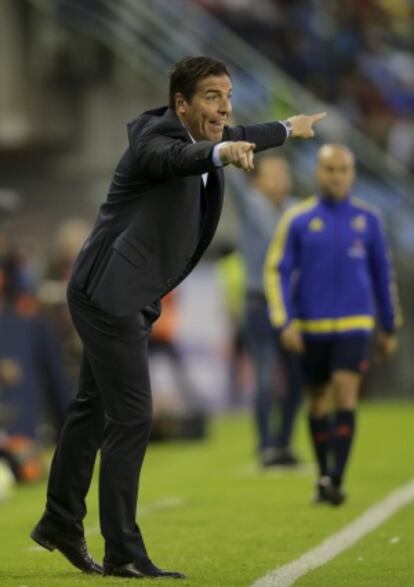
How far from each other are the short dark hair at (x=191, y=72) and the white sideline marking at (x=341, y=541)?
1814 mm

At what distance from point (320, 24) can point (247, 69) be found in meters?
6.30

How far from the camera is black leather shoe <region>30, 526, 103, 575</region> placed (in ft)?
25.6

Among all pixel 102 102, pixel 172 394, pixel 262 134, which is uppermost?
pixel 102 102

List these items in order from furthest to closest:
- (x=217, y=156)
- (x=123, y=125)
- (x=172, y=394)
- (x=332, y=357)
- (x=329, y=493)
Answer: (x=123, y=125) < (x=172, y=394) < (x=332, y=357) < (x=329, y=493) < (x=217, y=156)

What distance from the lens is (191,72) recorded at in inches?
290

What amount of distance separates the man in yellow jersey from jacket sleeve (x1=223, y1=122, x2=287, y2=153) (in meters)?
4.02

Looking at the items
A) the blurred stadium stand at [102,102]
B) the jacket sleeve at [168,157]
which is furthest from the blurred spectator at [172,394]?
the jacket sleeve at [168,157]

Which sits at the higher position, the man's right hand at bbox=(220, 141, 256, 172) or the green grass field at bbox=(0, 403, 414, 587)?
the man's right hand at bbox=(220, 141, 256, 172)

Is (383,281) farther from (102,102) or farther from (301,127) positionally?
(102,102)

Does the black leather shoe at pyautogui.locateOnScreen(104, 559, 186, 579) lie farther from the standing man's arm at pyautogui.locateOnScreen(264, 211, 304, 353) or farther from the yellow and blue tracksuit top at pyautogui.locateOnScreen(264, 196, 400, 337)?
the standing man's arm at pyautogui.locateOnScreen(264, 211, 304, 353)

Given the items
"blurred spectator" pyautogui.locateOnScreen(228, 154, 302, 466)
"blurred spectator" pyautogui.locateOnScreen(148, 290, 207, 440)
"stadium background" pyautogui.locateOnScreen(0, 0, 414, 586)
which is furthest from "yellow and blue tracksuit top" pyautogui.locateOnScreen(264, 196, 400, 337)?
"stadium background" pyautogui.locateOnScreen(0, 0, 414, 586)

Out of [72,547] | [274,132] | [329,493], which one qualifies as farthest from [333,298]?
[274,132]

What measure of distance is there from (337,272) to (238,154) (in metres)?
4.79

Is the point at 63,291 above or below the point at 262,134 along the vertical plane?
below
